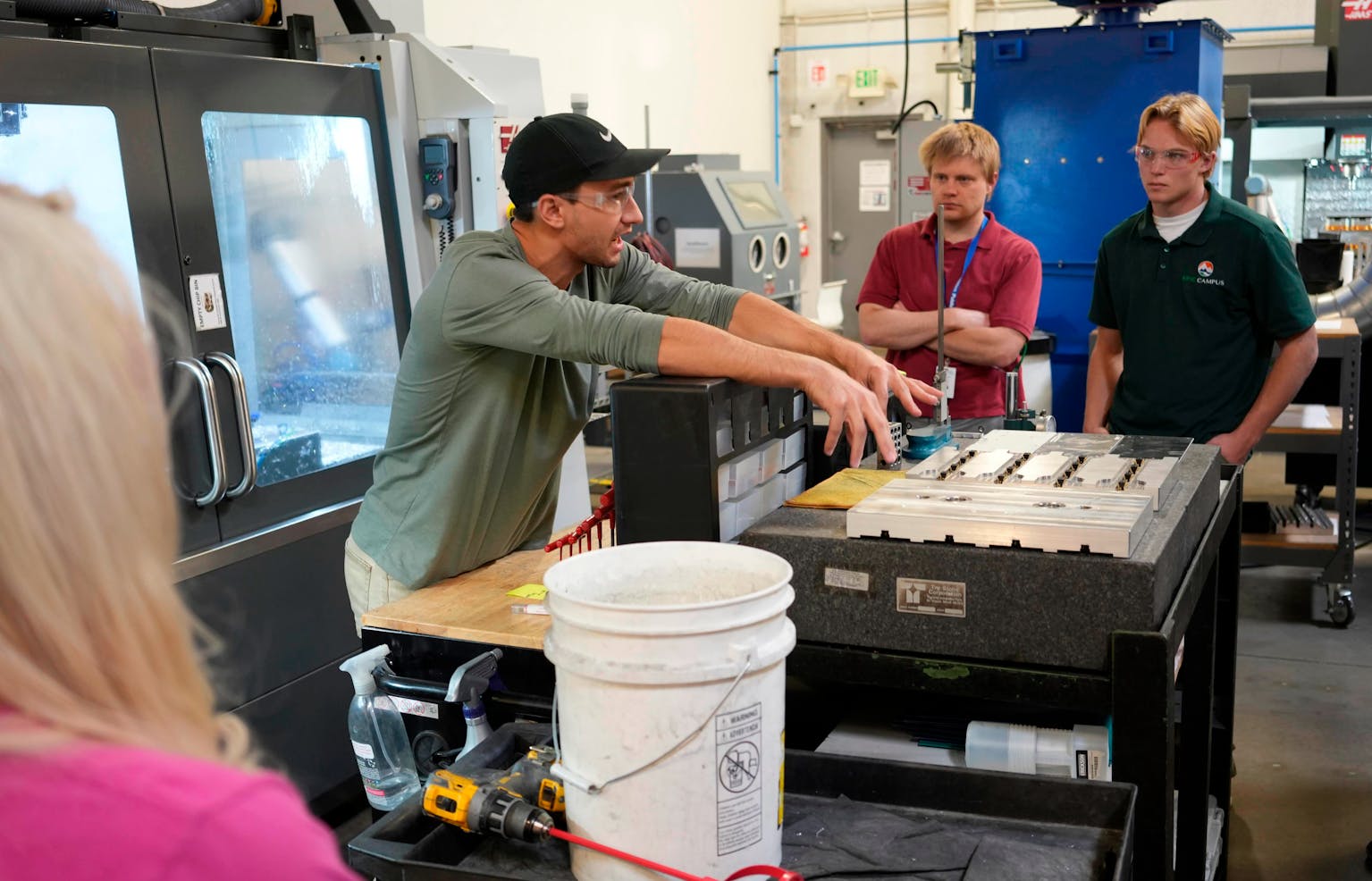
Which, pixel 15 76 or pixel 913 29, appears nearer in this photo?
pixel 15 76

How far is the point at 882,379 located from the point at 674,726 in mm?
777

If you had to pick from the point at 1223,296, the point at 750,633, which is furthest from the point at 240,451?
the point at 1223,296

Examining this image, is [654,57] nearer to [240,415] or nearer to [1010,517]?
[240,415]

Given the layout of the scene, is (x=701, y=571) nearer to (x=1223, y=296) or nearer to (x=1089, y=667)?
(x=1089, y=667)

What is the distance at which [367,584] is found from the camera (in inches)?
75.3

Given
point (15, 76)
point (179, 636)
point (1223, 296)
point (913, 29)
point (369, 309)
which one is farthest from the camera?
point (913, 29)

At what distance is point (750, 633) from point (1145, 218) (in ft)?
6.86

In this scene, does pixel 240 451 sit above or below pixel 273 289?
below

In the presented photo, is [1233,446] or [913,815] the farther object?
[1233,446]

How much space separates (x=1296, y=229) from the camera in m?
5.24

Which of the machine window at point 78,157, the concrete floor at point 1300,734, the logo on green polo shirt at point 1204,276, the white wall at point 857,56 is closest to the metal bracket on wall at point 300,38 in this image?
the machine window at point 78,157

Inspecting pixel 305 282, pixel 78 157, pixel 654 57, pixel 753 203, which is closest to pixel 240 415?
pixel 305 282

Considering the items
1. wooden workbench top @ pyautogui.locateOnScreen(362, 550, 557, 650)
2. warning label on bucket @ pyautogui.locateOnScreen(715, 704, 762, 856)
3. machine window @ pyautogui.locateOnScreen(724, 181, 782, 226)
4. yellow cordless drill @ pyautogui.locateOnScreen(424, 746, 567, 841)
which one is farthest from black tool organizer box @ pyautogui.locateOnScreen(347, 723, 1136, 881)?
machine window @ pyautogui.locateOnScreen(724, 181, 782, 226)

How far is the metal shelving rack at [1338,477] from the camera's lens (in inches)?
143
